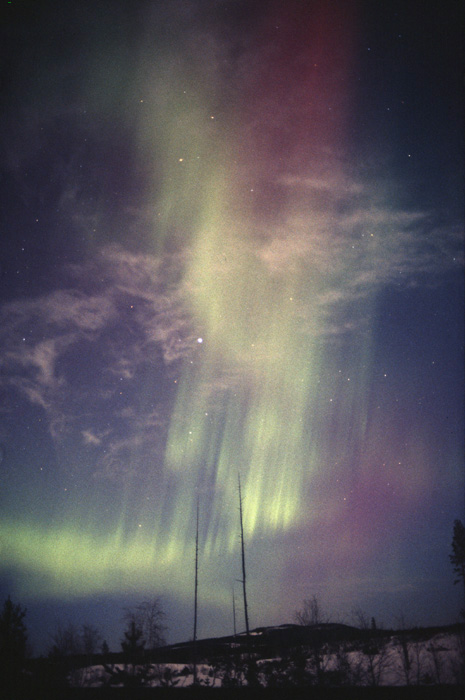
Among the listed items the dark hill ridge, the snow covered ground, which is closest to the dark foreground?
the snow covered ground

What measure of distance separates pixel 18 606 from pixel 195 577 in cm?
2785

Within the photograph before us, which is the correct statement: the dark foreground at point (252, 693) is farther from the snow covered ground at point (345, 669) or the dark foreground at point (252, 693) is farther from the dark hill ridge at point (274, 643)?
the dark hill ridge at point (274, 643)

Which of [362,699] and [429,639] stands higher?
[362,699]

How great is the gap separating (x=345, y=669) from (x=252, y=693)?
36.8 metres

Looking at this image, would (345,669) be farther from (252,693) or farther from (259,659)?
(252,693)

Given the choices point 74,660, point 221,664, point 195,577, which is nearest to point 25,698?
point 221,664

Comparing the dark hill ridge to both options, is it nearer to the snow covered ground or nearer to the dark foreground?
the snow covered ground

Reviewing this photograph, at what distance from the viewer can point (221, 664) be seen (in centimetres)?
4453

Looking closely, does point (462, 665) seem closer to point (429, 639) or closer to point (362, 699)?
point (429, 639)

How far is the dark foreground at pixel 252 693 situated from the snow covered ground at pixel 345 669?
28.5 meters

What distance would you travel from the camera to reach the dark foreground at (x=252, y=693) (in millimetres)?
7805

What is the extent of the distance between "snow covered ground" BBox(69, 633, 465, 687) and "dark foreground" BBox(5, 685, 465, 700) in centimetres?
2851

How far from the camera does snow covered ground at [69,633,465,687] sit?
33.1 meters

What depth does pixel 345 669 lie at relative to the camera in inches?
1379
